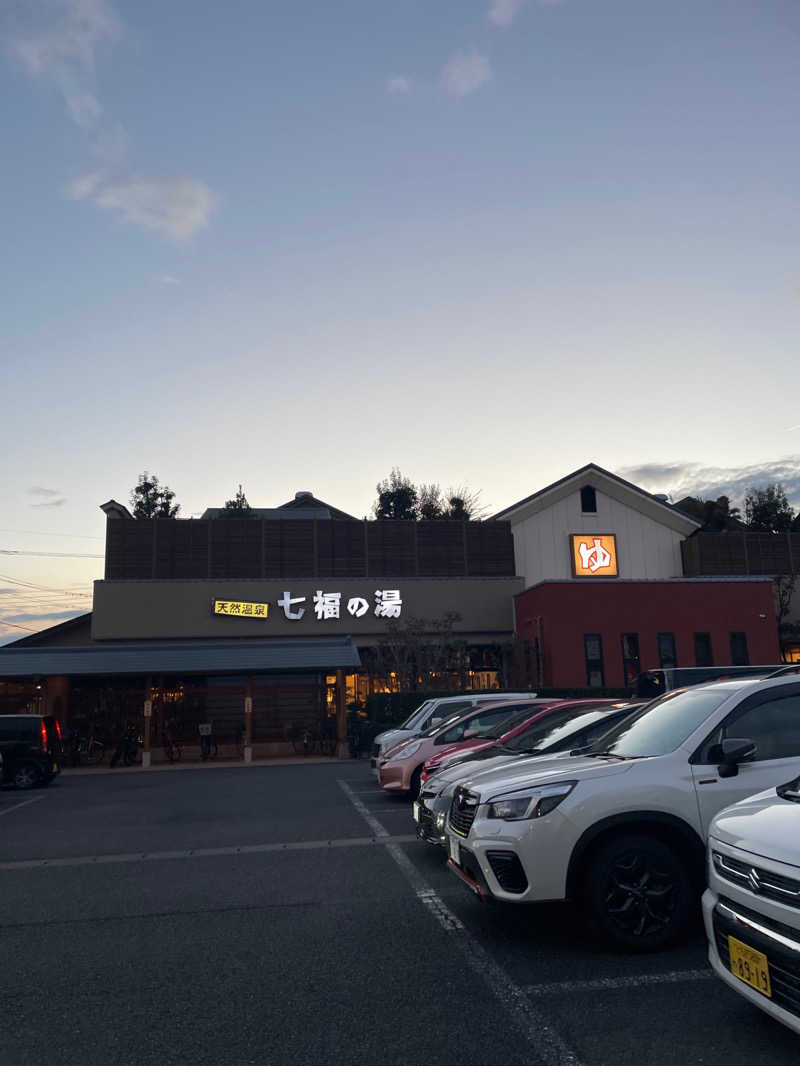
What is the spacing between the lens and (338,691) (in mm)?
28672

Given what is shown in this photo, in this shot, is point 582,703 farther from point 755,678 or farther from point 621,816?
point 621,816

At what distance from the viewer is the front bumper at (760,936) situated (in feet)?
11.1

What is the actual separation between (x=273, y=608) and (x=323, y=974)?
31.8 metres

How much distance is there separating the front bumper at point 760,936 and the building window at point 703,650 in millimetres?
29884

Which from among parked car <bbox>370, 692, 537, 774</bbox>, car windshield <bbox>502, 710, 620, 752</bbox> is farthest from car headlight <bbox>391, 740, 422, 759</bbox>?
car windshield <bbox>502, 710, 620, 752</bbox>

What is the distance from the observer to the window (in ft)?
18.3

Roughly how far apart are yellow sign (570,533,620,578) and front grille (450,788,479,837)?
113ft

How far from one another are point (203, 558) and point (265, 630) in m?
4.47

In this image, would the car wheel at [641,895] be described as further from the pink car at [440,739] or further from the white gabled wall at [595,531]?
the white gabled wall at [595,531]

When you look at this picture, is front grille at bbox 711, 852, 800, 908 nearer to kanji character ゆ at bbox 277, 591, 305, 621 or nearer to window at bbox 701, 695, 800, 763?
window at bbox 701, 695, 800, 763

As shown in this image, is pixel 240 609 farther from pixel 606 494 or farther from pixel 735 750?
pixel 735 750

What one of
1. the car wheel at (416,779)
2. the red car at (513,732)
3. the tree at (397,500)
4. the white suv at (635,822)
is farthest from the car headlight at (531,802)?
the tree at (397,500)

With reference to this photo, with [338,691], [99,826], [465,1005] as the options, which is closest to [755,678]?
[465,1005]

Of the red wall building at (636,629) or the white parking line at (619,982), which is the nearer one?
the white parking line at (619,982)
